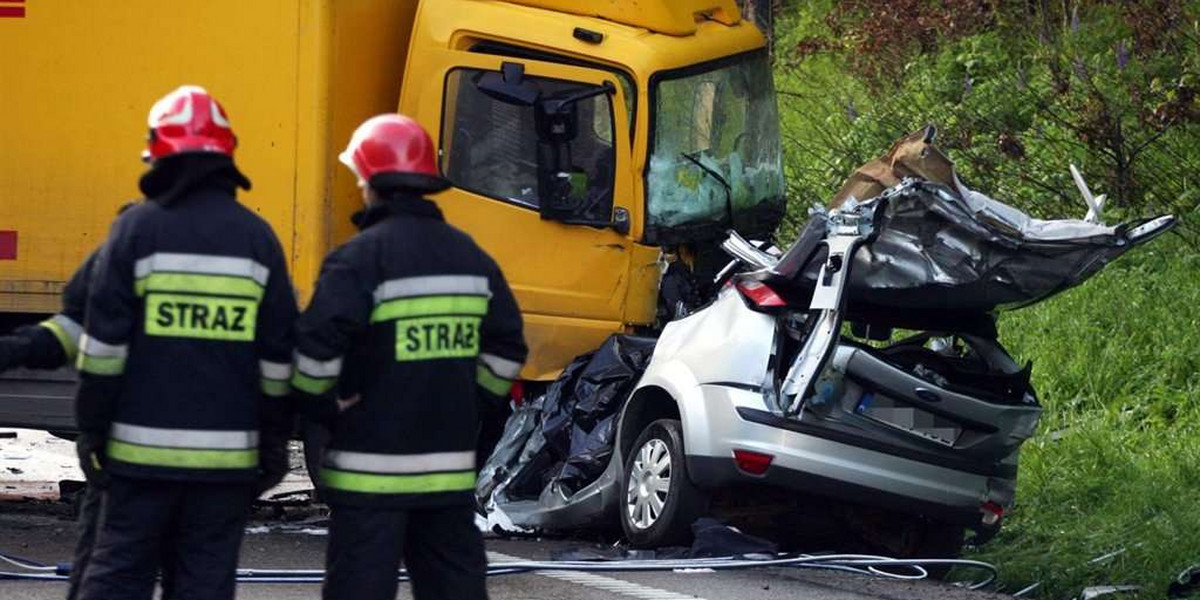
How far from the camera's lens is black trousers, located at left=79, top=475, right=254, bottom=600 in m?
5.22

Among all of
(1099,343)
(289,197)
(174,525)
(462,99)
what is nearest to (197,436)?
(174,525)

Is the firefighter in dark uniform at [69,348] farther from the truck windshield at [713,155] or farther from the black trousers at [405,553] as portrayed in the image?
the truck windshield at [713,155]

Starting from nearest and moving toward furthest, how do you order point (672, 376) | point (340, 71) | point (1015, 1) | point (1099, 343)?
point (672, 376) < point (340, 71) < point (1099, 343) < point (1015, 1)

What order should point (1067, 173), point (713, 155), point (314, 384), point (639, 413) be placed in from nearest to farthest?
point (314, 384) → point (639, 413) → point (713, 155) → point (1067, 173)

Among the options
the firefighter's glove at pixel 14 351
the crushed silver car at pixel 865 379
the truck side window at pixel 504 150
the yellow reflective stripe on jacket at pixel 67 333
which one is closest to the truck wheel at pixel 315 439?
the yellow reflective stripe on jacket at pixel 67 333

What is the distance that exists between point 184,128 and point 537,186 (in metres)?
4.64

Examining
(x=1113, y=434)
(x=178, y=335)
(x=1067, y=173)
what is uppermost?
(x=178, y=335)

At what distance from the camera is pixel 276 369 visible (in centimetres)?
540

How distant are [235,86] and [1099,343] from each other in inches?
231

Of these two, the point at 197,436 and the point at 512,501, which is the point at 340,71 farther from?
the point at 197,436

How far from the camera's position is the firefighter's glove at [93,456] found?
210 inches

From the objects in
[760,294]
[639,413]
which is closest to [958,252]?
[760,294]

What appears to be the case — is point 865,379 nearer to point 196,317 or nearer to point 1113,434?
point 1113,434

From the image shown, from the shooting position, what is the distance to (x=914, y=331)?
9281 millimetres
